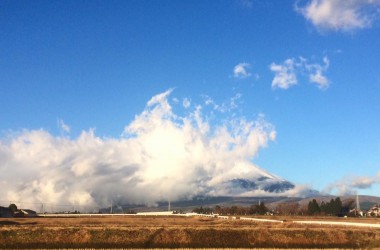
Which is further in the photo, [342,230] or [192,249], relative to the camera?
[342,230]

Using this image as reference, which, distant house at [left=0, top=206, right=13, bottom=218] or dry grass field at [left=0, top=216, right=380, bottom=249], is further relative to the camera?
distant house at [left=0, top=206, right=13, bottom=218]

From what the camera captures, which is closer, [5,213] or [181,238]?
[181,238]

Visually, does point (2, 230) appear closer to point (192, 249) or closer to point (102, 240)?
point (102, 240)

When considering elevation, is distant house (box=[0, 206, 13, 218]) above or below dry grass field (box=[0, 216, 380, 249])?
above

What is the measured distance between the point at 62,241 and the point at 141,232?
46.4 ft

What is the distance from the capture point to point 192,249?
7556 centimetres

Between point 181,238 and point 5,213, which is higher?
point 5,213

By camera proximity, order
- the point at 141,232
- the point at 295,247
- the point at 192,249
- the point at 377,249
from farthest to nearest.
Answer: the point at 141,232 → the point at 295,247 → the point at 192,249 → the point at 377,249

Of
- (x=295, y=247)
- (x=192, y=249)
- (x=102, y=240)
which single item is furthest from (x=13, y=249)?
(x=295, y=247)

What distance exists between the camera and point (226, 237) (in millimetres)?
88188

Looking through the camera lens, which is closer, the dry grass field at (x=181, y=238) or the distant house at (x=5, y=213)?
the dry grass field at (x=181, y=238)

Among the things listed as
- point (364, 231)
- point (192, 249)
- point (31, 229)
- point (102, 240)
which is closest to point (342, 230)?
point (364, 231)

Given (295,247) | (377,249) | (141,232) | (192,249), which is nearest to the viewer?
(377,249)

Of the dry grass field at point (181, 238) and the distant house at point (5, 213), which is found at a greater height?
the distant house at point (5, 213)
